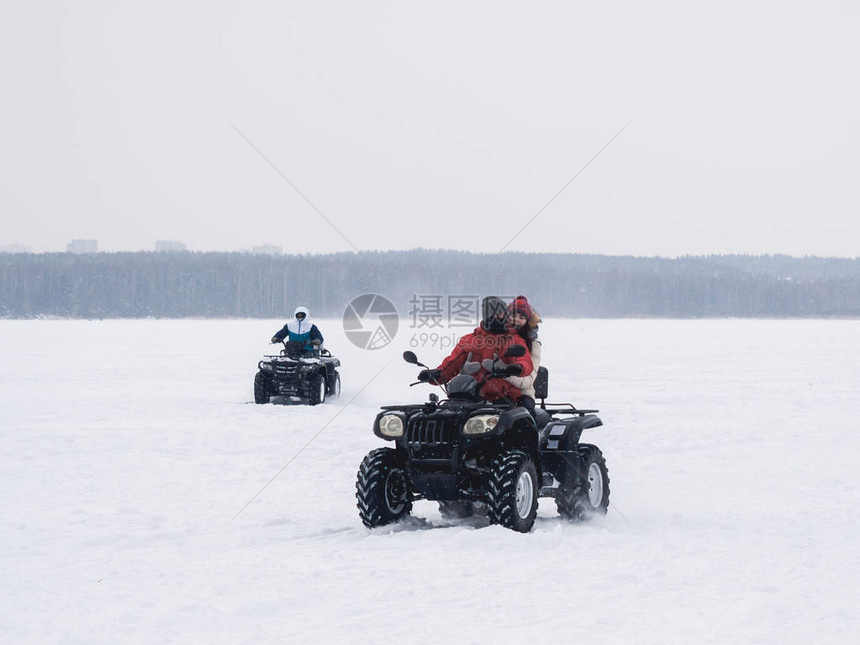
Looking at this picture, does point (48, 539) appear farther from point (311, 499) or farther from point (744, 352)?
point (744, 352)

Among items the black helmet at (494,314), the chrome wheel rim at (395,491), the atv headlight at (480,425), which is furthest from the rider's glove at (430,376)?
the chrome wheel rim at (395,491)

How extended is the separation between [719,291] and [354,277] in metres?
63.1

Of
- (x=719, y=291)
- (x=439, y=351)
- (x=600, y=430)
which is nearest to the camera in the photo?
(x=600, y=430)

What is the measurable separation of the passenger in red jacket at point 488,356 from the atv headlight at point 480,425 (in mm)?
699

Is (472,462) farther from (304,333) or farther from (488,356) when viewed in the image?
(304,333)

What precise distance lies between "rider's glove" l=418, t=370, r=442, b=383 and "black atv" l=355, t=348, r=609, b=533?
16 centimetres

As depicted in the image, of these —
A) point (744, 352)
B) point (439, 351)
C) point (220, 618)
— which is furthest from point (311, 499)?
point (744, 352)

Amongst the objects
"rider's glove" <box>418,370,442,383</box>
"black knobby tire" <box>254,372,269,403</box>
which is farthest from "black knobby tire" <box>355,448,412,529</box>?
"black knobby tire" <box>254,372,269,403</box>

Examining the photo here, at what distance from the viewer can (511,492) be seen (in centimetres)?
785

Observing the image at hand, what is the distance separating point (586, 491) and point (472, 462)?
1199mm

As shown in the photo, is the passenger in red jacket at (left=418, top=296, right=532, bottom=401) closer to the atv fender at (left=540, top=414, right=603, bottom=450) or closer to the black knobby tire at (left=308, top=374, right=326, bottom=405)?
the atv fender at (left=540, top=414, right=603, bottom=450)

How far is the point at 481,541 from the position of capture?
768 centimetres
